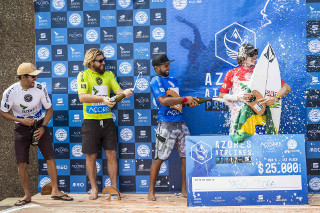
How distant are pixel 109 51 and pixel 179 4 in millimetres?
1020

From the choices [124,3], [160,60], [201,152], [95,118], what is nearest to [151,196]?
[201,152]

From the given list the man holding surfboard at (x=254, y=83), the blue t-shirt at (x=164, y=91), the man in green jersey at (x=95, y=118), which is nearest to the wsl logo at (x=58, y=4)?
the man in green jersey at (x=95, y=118)

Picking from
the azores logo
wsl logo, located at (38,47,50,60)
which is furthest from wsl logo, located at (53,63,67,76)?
the azores logo

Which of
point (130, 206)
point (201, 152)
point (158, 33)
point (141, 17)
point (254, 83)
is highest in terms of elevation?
point (141, 17)

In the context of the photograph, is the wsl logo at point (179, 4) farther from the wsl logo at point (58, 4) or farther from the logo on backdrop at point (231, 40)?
the wsl logo at point (58, 4)

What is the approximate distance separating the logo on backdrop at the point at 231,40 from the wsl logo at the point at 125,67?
1.06 metres

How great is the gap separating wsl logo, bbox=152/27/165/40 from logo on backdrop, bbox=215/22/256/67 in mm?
645

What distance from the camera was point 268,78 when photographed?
4.05 metres

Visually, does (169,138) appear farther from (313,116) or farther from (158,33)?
(313,116)

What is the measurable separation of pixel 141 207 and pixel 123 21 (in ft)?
7.27

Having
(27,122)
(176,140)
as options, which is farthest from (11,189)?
(176,140)

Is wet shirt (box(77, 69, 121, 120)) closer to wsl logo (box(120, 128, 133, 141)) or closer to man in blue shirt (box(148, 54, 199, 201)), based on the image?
wsl logo (box(120, 128, 133, 141))

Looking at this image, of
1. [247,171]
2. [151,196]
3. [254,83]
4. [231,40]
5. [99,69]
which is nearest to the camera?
[247,171]

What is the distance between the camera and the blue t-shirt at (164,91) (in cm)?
424
